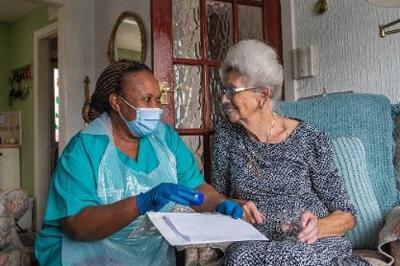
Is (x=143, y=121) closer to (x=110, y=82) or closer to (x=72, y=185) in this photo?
(x=110, y=82)

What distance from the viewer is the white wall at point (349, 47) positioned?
78.6 inches

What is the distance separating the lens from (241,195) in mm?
1455

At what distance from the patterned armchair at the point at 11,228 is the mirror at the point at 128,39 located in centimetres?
89

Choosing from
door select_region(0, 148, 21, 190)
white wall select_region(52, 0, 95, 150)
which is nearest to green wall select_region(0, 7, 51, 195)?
door select_region(0, 148, 21, 190)

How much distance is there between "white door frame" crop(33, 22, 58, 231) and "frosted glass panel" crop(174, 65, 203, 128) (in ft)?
7.41

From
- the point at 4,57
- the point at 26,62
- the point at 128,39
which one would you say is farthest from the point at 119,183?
→ the point at 4,57

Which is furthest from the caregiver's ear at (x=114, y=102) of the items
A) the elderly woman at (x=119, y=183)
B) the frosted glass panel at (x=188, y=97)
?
the frosted glass panel at (x=188, y=97)

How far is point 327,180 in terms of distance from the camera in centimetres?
139

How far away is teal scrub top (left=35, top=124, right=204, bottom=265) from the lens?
1.18 m

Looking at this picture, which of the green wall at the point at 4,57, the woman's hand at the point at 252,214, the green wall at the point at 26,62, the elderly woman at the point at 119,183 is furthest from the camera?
the green wall at the point at 4,57

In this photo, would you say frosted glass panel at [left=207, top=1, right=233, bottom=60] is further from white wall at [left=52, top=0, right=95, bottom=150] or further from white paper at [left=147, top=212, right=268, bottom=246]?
white paper at [left=147, top=212, right=268, bottom=246]

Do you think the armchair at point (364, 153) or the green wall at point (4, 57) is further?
the green wall at point (4, 57)

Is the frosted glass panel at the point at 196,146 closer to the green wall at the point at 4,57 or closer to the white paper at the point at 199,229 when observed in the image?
the white paper at the point at 199,229

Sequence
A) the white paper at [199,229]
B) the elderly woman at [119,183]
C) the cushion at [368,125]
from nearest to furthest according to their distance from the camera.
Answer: the white paper at [199,229] → the elderly woman at [119,183] → the cushion at [368,125]
